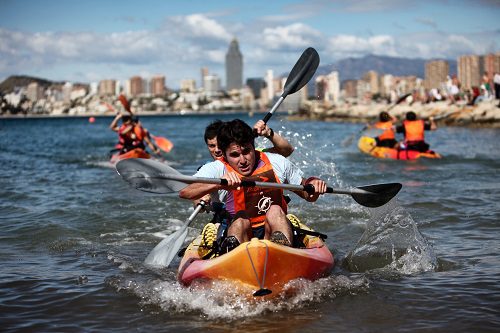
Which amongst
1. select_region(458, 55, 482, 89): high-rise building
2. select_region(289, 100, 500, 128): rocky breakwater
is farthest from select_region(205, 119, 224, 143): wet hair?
select_region(458, 55, 482, 89): high-rise building

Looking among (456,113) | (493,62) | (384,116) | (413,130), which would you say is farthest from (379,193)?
(493,62)

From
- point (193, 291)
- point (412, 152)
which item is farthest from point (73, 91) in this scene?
point (193, 291)

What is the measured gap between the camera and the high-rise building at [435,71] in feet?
289

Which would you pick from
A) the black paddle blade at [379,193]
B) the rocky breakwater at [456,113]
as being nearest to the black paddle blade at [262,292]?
the black paddle blade at [379,193]

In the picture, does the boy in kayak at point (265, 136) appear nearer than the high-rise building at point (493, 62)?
Yes

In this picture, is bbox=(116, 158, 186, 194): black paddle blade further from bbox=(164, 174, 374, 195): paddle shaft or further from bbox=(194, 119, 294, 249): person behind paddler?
bbox=(194, 119, 294, 249): person behind paddler

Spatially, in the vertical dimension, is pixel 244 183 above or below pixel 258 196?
above

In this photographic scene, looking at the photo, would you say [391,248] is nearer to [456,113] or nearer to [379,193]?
[379,193]

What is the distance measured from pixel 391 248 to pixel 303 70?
2467 mm

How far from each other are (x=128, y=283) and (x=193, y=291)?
0.93 metres

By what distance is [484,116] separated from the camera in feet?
98.8

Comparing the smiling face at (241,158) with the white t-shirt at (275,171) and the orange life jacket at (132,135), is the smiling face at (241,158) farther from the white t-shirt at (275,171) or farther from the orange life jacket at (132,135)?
the orange life jacket at (132,135)

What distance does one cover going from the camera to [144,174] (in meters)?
5.31

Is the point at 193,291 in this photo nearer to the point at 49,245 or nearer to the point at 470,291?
the point at 470,291
